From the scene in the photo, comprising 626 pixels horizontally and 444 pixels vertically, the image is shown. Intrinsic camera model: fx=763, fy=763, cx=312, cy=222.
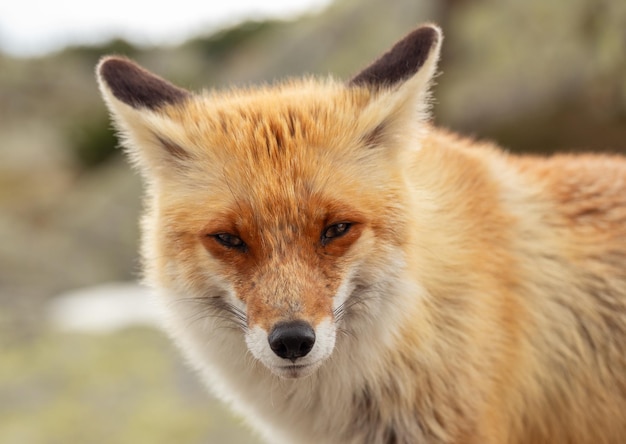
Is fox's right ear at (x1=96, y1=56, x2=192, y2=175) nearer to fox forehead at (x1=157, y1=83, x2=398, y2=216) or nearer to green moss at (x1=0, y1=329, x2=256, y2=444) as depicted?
fox forehead at (x1=157, y1=83, x2=398, y2=216)

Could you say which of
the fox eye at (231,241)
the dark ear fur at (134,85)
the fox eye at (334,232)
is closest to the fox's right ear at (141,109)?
the dark ear fur at (134,85)

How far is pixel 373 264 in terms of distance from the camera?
342 centimetres

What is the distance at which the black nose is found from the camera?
9.87 feet

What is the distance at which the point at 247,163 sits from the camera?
343 cm

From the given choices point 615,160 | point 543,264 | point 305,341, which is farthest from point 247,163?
point 615,160

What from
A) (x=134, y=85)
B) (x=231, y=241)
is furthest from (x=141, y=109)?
(x=231, y=241)

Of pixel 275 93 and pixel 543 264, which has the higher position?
pixel 275 93

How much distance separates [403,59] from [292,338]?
4.78 ft

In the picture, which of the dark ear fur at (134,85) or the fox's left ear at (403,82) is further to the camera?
the dark ear fur at (134,85)

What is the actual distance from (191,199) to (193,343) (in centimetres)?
84

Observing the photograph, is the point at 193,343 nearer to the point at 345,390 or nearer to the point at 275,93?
the point at 345,390

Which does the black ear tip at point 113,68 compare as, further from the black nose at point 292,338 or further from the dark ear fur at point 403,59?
the black nose at point 292,338

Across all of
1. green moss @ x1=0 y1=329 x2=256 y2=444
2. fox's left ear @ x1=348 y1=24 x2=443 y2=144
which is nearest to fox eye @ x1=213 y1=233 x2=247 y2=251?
fox's left ear @ x1=348 y1=24 x2=443 y2=144

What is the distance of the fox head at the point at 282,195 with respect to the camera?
319 centimetres
